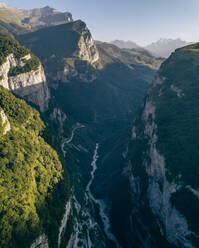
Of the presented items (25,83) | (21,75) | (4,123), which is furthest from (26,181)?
(21,75)

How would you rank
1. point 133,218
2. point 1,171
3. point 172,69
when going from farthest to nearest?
point 172,69, point 133,218, point 1,171

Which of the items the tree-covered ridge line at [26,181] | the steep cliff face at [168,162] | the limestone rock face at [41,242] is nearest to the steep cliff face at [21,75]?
the tree-covered ridge line at [26,181]

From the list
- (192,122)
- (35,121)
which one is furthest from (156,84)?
→ (35,121)

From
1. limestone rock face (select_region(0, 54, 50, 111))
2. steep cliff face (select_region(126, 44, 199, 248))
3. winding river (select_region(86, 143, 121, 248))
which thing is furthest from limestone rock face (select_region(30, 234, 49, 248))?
limestone rock face (select_region(0, 54, 50, 111))

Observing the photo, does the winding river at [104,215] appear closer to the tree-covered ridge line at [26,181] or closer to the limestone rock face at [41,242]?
the tree-covered ridge line at [26,181]

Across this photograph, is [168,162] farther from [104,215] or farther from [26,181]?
[26,181]

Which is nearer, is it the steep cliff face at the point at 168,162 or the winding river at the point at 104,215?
the steep cliff face at the point at 168,162

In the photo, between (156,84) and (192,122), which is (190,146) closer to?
(192,122)
